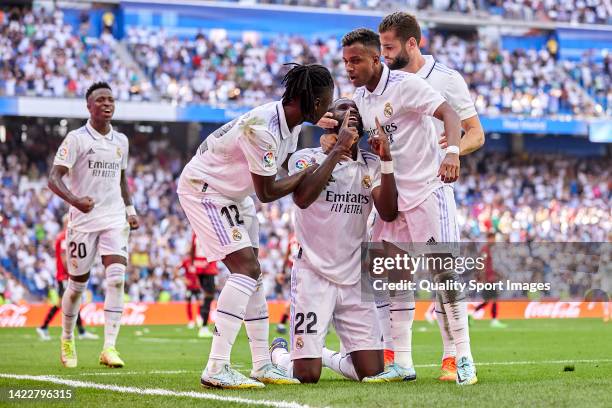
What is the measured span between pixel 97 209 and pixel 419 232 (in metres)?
4.61

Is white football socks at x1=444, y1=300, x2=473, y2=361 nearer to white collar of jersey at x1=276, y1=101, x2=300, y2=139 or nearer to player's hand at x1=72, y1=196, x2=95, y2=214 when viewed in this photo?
white collar of jersey at x1=276, y1=101, x2=300, y2=139

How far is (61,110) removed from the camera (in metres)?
32.2

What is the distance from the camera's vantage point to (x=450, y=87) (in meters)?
8.67

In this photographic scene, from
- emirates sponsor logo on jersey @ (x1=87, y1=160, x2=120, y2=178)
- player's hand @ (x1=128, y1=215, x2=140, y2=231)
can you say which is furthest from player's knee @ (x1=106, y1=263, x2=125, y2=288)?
emirates sponsor logo on jersey @ (x1=87, y1=160, x2=120, y2=178)

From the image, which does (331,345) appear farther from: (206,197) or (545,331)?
(206,197)

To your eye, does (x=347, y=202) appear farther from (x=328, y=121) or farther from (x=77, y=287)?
(x=77, y=287)

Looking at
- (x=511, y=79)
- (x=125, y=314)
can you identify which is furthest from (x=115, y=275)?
(x=511, y=79)

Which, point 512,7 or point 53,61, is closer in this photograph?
point 53,61

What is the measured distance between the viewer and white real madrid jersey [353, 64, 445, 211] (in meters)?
8.13

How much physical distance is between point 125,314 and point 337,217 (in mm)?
18040

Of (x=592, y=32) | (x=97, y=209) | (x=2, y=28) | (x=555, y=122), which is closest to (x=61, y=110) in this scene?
(x=2, y=28)

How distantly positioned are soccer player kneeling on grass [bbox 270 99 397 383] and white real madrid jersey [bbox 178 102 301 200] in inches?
19.6

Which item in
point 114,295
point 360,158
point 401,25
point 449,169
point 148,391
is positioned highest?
point 401,25

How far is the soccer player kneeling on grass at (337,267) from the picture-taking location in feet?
27.2
